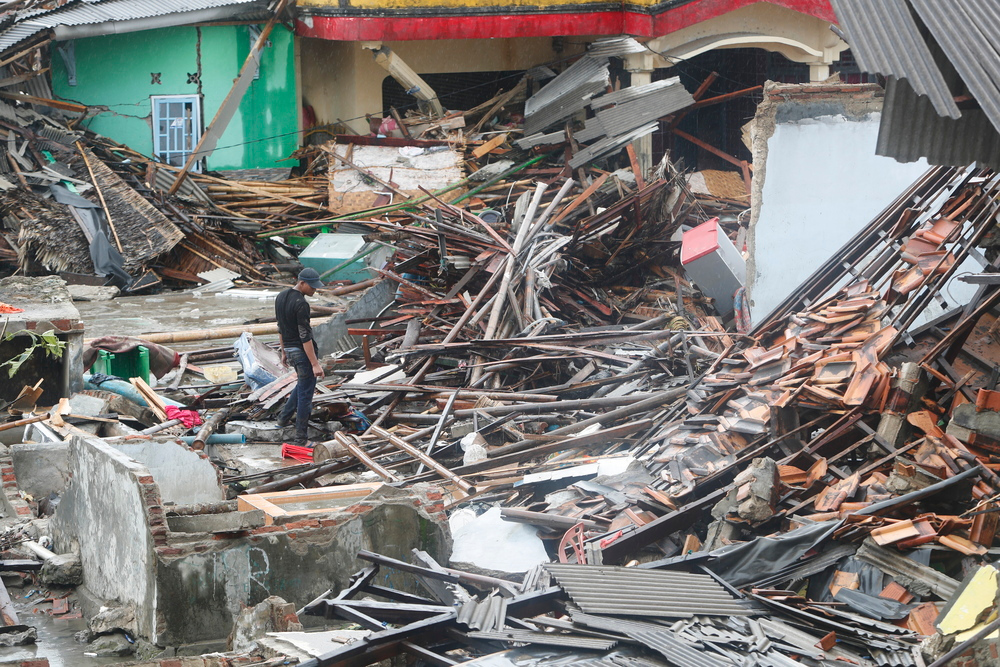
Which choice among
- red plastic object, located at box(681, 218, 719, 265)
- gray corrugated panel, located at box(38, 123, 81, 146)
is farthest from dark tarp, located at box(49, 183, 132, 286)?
red plastic object, located at box(681, 218, 719, 265)

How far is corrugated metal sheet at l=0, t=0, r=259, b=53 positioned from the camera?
1888 cm

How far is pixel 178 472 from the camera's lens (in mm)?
7746

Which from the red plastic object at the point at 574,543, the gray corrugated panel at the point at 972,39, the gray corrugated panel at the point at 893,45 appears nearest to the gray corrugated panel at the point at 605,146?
the red plastic object at the point at 574,543

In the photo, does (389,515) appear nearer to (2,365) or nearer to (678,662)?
(678,662)

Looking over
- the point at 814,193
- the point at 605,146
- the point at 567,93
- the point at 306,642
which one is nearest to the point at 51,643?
the point at 306,642

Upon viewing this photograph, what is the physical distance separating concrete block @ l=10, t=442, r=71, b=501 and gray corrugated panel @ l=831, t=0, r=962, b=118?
6739 millimetres

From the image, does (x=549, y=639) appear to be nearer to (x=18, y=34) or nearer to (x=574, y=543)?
(x=574, y=543)

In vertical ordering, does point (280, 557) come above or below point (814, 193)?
below

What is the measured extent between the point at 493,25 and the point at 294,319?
37.8 feet

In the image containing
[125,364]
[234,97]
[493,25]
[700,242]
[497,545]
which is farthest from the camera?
[234,97]

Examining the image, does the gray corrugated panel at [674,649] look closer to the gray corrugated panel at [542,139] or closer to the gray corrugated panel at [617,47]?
the gray corrugated panel at [542,139]

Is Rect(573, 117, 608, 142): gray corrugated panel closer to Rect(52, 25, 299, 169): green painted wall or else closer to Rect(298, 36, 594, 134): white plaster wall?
Rect(298, 36, 594, 134): white plaster wall

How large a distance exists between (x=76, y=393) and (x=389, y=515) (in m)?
4.85

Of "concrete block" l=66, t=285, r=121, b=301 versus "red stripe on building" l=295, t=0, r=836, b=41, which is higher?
"red stripe on building" l=295, t=0, r=836, b=41
